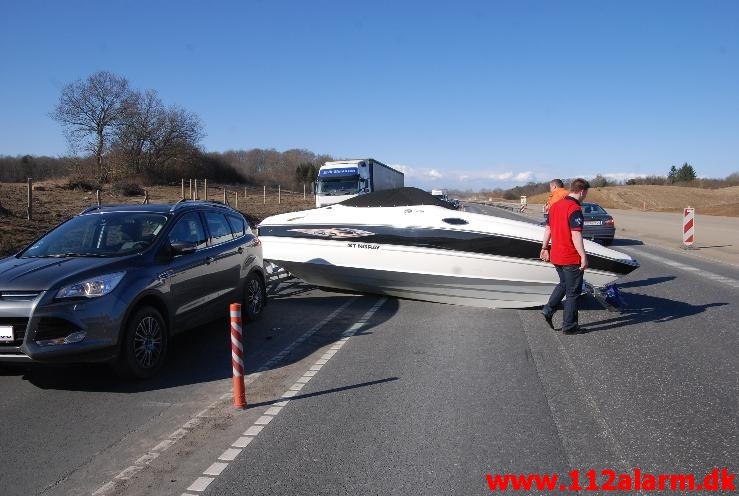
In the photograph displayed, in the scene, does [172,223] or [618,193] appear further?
[618,193]

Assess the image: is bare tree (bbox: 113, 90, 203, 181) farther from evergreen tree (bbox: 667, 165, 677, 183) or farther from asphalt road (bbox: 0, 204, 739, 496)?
evergreen tree (bbox: 667, 165, 677, 183)

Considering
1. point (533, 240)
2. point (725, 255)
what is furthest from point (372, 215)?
point (725, 255)

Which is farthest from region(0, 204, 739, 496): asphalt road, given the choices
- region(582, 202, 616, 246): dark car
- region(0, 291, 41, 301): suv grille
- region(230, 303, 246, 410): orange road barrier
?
region(582, 202, 616, 246): dark car

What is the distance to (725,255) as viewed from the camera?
17.9 meters

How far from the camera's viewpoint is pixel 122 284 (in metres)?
5.58

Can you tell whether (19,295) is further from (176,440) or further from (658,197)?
(658,197)

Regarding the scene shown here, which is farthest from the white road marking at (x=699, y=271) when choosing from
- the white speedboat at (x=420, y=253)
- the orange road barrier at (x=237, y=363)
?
the orange road barrier at (x=237, y=363)

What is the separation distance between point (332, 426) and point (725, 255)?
56.3 ft

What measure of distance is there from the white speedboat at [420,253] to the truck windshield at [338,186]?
18.1 meters

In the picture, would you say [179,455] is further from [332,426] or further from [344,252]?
[344,252]

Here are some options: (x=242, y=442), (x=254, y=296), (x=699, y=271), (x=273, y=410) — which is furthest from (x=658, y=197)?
(x=242, y=442)

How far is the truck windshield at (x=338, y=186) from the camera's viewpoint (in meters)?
28.7

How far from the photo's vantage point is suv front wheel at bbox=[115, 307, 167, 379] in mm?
5570

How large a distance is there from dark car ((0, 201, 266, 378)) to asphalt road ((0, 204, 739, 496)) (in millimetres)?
463
